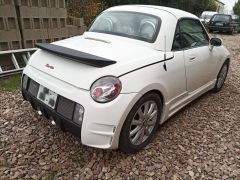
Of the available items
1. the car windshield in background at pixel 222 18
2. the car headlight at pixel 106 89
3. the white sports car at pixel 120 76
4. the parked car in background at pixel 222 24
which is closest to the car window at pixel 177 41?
the white sports car at pixel 120 76

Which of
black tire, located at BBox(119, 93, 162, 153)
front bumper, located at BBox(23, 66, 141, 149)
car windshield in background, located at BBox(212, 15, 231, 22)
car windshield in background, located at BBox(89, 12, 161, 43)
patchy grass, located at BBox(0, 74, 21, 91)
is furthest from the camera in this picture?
car windshield in background, located at BBox(212, 15, 231, 22)

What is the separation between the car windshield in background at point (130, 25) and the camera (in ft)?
10.8

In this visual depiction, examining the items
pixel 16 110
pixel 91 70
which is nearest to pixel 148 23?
pixel 91 70

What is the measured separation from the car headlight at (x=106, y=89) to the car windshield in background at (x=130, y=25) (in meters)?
0.95

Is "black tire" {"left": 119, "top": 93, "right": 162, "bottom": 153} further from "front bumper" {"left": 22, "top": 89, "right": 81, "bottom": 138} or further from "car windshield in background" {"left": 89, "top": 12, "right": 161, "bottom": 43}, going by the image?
"car windshield in background" {"left": 89, "top": 12, "right": 161, "bottom": 43}

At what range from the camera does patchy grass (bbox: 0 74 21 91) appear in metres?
4.64

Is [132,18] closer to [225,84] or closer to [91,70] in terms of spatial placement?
Result: [91,70]

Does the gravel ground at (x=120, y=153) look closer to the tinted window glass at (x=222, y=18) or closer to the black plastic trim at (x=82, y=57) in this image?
the black plastic trim at (x=82, y=57)

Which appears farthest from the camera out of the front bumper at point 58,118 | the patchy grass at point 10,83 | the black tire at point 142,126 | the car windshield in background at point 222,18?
the car windshield in background at point 222,18

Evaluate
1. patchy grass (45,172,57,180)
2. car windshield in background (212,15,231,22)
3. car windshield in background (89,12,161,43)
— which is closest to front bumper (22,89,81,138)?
patchy grass (45,172,57,180)

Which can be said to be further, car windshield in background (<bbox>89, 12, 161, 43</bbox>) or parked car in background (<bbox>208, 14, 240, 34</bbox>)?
parked car in background (<bbox>208, 14, 240, 34</bbox>)

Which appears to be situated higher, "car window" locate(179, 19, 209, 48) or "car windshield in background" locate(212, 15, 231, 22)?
"car window" locate(179, 19, 209, 48)

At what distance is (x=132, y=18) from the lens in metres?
3.53

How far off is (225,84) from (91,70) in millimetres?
3976
